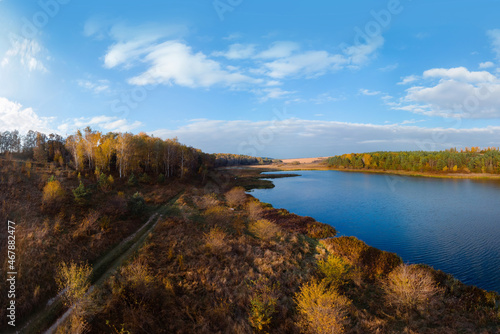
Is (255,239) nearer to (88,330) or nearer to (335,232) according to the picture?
(335,232)

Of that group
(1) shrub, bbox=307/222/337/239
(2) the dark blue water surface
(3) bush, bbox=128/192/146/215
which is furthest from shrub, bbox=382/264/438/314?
(3) bush, bbox=128/192/146/215

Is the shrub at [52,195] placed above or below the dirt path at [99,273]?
above

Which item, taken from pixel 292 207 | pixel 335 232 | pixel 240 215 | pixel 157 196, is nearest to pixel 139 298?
pixel 240 215

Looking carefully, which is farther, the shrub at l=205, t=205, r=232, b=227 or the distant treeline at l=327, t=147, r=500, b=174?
the distant treeline at l=327, t=147, r=500, b=174

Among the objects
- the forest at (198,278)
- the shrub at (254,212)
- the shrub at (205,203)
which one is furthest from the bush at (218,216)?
the shrub at (254,212)

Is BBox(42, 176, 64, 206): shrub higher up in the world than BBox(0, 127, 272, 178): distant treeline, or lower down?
lower down

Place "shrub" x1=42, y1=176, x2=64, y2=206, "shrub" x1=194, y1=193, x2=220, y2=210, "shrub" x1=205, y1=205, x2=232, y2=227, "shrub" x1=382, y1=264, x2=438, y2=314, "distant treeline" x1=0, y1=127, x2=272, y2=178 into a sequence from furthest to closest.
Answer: "distant treeline" x1=0, y1=127, x2=272, y2=178
"shrub" x1=194, y1=193, x2=220, y2=210
"shrub" x1=205, y1=205, x2=232, y2=227
"shrub" x1=42, y1=176, x2=64, y2=206
"shrub" x1=382, y1=264, x2=438, y2=314

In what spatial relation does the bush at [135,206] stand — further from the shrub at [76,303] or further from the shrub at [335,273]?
the shrub at [335,273]

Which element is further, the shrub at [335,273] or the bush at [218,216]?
the bush at [218,216]

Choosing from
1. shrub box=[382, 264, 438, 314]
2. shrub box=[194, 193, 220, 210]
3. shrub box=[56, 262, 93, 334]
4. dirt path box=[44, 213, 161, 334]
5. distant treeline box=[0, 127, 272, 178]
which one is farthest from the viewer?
distant treeline box=[0, 127, 272, 178]

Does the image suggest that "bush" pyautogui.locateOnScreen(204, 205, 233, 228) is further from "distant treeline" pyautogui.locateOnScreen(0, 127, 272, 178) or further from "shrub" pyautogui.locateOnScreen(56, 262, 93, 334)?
"distant treeline" pyautogui.locateOnScreen(0, 127, 272, 178)

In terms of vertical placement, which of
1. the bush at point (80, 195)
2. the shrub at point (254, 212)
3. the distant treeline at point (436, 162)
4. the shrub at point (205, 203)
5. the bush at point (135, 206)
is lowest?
the shrub at point (254, 212)
